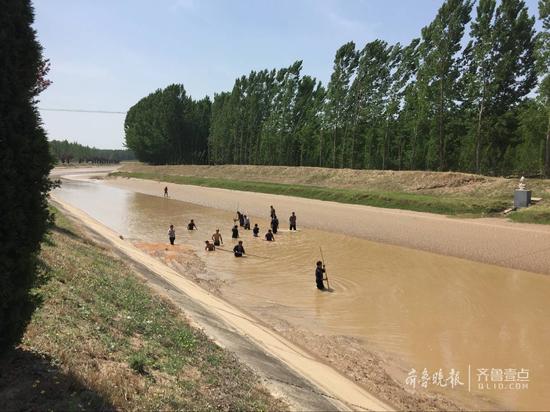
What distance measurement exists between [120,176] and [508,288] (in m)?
97.3

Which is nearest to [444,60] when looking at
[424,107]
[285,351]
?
[424,107]

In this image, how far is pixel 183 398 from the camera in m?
5.66

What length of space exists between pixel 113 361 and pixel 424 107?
48.2m

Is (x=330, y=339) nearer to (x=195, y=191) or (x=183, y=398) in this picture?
(x=183, y=398)

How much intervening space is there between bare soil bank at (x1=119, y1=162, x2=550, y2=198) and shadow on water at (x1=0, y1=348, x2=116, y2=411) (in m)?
33.2

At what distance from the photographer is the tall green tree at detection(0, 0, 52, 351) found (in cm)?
512

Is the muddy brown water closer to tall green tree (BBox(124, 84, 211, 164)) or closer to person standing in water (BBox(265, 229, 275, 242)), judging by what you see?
person standing in water (BBox(265, 229, 275, 242))

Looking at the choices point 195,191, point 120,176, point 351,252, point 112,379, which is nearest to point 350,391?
point 112,379

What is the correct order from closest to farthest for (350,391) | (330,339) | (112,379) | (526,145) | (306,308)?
(112,379)
(350,391)
(330,339)
(306,308)
(526,145)

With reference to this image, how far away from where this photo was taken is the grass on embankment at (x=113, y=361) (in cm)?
509

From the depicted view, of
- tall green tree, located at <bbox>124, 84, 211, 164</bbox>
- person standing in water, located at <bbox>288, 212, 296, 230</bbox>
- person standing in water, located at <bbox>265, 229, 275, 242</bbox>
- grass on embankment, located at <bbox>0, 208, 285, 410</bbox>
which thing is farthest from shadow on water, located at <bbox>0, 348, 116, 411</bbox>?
tall green tree, located at <bbox>124, 84, 211, 164</bbox>

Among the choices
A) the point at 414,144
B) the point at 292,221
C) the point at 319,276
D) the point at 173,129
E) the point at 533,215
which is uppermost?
the point at 173,129

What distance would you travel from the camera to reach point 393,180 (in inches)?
1781

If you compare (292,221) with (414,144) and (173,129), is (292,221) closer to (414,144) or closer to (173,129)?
(414,144)
